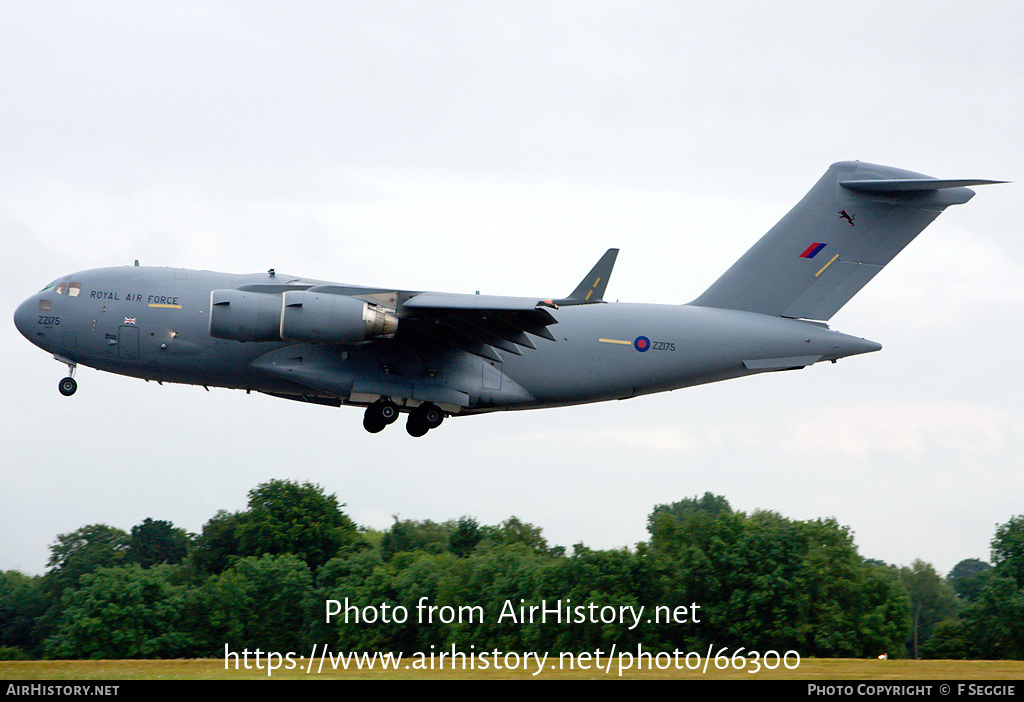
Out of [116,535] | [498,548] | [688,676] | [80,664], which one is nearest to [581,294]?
[688,676]

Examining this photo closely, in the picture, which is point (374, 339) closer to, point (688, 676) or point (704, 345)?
point (704, 345)

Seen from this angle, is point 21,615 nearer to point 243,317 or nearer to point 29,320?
point 29,320

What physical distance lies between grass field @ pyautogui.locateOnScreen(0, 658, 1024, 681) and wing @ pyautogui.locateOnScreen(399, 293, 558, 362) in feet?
15.7

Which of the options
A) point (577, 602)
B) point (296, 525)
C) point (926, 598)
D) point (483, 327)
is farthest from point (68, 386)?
point (926, 598)

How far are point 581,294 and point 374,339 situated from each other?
3327mm

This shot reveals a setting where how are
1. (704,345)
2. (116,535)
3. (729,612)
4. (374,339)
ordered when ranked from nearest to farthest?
(374,339)
(704,345)
(729,612)
(116,535)

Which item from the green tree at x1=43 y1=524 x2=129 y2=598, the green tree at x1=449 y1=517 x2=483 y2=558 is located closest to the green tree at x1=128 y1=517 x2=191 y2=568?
the green tree at x1=43 y1=524 x2=129 y2=598

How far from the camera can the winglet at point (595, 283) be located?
605 inches

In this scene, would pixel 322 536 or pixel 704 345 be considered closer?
pixel 704 345

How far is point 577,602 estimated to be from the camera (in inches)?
1334

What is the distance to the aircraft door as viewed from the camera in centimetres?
1705

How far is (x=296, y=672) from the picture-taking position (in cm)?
1600

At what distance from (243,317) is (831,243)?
9862mm

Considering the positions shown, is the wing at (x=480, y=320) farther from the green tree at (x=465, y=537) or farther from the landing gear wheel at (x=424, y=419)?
the green tree at (x=465, y=537)
